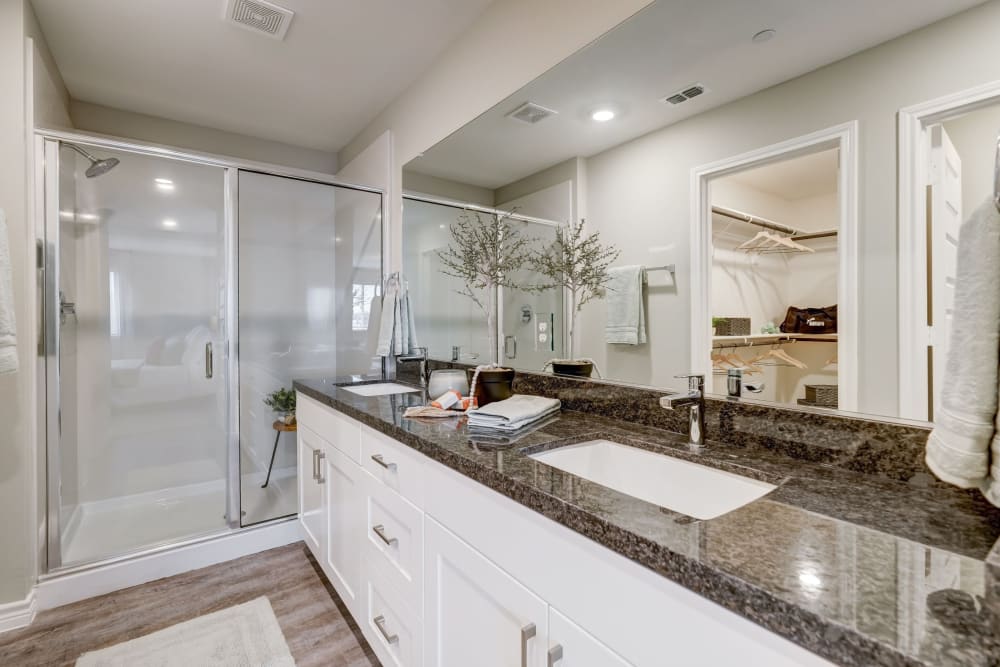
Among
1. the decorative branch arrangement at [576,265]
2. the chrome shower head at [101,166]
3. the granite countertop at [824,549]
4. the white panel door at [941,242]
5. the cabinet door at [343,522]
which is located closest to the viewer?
the granite countertop at [824,549]

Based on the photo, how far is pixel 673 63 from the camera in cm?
119

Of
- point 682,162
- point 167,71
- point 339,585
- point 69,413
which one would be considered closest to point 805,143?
point 682,162

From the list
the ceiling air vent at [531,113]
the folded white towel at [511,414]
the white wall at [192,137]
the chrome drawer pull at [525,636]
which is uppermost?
the white wall at [192,137]

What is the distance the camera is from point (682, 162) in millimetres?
1187

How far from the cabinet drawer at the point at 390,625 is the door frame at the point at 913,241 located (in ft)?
3.89

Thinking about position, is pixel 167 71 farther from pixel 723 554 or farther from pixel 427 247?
pixel 723 554

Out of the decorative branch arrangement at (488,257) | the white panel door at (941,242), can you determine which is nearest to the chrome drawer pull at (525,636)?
the white panel door at (941,242)

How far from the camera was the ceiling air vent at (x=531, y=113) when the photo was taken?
157 centimetres

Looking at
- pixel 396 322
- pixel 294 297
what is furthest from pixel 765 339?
pixel 294 297

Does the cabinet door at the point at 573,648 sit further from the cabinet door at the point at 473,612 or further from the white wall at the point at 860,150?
the white wall at the point at 860,150


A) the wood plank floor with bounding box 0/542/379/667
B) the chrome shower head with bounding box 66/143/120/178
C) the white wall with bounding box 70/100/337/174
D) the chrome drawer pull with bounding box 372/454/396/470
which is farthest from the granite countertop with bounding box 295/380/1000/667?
the white wall with bounding box 70/100/337/174

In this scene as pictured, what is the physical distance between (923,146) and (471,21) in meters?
1.77

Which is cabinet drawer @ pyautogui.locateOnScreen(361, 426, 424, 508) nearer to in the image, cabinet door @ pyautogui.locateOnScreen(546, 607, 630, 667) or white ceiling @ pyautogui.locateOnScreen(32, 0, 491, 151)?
cabinet door @ pyautogui.locateOnScreen(546, 607, 630, 667)

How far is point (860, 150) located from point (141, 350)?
321cm
